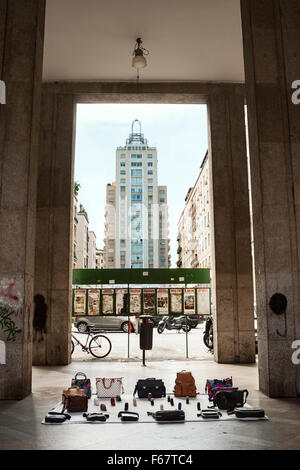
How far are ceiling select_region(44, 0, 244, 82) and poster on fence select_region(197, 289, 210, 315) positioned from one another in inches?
271

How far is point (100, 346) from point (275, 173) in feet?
26.7

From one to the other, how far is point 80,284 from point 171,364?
3953 mm

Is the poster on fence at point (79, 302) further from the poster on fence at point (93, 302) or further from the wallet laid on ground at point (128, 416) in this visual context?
the wallet laid on ground at point (128, 416)

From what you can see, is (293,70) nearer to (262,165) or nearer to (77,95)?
(262,165)

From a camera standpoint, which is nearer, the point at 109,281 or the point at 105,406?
the point at 105,406

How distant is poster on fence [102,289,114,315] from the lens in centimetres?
1435

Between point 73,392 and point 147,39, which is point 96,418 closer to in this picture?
point 73,392

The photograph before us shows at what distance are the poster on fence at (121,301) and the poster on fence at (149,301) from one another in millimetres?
657

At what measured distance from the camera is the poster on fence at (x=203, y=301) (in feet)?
47.6

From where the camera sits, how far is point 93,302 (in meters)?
14.3

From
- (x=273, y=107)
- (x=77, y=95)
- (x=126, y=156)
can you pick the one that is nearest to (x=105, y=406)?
(x=273, y=107)

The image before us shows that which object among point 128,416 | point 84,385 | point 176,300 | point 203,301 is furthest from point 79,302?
point 128,416
